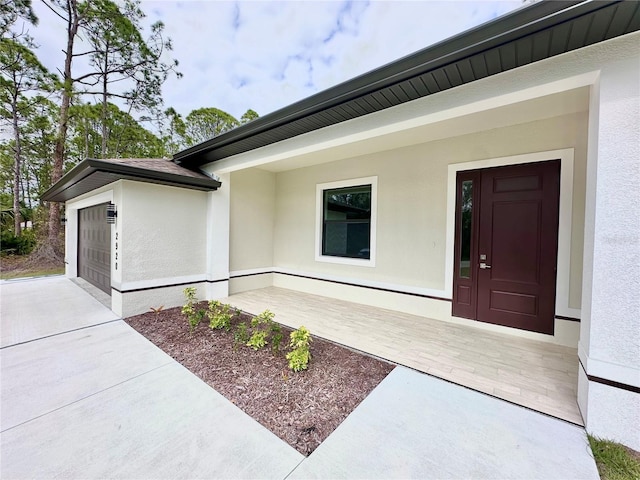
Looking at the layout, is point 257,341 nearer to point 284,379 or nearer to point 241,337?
point 241,337

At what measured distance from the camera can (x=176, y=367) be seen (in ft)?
9.73

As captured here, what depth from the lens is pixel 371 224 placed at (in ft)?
18.2

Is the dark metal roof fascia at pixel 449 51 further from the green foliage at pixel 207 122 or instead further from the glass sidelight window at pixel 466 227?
the green foliage at pixel 207 122

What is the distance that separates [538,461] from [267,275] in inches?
246

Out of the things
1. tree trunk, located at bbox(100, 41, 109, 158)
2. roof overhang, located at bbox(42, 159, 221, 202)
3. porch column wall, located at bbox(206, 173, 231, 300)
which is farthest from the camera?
tree trunk, located at bbox(100, 41, 109, 158)

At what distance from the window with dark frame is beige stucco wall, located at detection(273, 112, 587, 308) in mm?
299

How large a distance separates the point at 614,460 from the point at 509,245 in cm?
285

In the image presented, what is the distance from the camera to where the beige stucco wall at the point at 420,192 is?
3.54 metres

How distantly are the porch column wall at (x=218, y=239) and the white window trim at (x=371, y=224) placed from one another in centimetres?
218

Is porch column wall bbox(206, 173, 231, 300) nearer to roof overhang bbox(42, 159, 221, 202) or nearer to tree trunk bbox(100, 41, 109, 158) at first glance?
roof overhang bbox(42, 159, 221, 202)

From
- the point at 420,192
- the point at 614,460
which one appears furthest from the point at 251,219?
the point at 614,460

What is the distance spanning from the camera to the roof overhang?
414 centimetres

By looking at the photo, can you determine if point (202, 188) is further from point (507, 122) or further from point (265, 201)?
point (507, 122)

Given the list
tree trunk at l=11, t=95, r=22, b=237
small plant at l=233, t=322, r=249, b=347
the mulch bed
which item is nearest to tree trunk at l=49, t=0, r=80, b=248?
tree trunk at l=11, t=95, r=22, b=237
